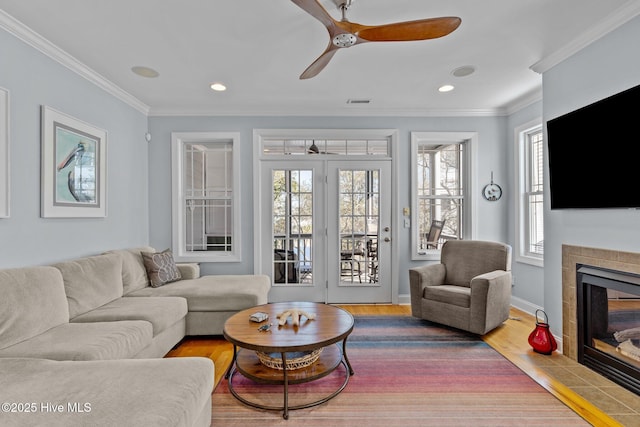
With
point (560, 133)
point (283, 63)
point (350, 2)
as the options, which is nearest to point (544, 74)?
point (560, 133)

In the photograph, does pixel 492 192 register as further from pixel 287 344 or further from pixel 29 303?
pixel 29 303

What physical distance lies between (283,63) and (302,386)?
103 inches

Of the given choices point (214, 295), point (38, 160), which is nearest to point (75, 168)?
point (38, 160)

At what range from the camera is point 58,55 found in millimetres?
2666

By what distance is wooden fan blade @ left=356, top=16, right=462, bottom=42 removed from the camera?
1.73 m

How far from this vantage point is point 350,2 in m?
1.99

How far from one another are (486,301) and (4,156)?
3.95m

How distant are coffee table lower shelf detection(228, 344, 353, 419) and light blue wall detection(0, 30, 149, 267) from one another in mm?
1780

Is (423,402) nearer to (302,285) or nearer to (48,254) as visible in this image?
(302,285)

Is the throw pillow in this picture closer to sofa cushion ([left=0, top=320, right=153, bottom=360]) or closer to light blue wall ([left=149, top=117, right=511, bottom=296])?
light blue wall ([left=149, top=117, right=511, bottom=296])

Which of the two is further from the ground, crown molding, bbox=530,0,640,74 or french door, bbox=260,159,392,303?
crown molding, bbox=530,0,640,74

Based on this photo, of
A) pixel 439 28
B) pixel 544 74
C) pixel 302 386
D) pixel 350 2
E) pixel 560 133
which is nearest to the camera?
pixel 439 28

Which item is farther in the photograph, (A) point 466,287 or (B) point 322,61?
(A) point 466,287

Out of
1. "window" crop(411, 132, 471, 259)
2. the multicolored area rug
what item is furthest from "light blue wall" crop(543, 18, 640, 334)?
"window" crop(411, 132, 471, 259)
